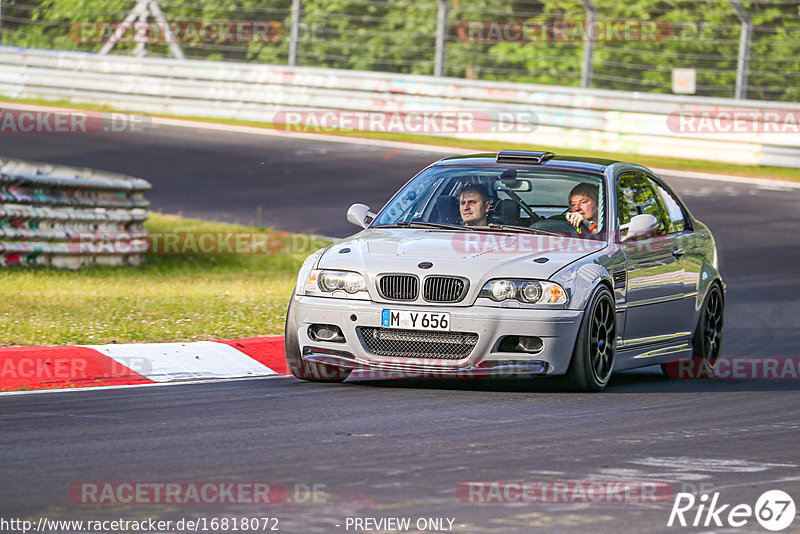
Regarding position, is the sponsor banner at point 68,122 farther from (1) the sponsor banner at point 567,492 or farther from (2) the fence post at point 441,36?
(1) the sponsor banner at point 567,492

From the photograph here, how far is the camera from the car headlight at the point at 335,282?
8539 mm

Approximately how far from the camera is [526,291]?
330 inches

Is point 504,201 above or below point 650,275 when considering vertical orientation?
above

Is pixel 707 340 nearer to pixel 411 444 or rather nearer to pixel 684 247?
pixel 684 247

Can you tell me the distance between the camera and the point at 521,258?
8.55 metres

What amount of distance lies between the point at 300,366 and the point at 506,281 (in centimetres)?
137

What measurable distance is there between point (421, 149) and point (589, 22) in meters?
3.56

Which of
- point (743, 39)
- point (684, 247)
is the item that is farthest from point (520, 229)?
point (743, 39)

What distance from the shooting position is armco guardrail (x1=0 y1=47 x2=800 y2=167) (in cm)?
2286

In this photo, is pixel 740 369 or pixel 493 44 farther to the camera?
pixel 493 44

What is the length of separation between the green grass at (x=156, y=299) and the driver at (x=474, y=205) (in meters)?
1.94

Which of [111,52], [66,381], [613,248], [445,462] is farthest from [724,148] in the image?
[445,462]

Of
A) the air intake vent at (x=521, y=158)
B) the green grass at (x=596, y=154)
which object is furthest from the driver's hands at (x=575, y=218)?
the green grass at (x=596, y=154)

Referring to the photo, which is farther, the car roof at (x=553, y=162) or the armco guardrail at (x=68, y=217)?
the armco guardrail at (x=68, y=217)
